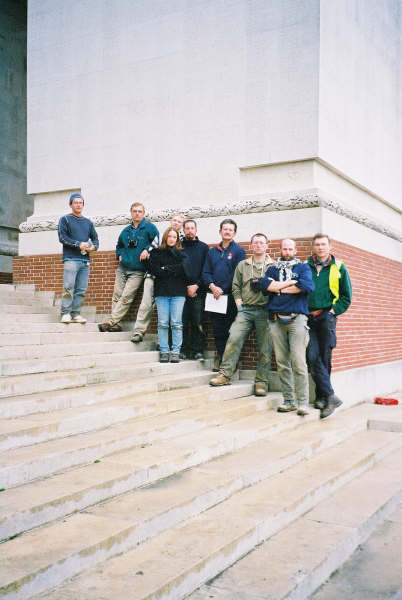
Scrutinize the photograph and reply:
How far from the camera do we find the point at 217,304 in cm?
844

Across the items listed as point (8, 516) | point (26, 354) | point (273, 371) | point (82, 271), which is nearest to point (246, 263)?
point (273, 371)

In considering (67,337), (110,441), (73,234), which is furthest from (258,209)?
(110,441)

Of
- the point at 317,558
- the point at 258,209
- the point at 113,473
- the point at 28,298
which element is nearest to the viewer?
the point at 317,558

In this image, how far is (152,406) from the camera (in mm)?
6324

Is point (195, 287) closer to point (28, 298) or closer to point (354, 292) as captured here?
point (354, 292)

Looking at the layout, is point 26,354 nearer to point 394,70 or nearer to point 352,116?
point 352,116

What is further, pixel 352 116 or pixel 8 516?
pixel 352 116

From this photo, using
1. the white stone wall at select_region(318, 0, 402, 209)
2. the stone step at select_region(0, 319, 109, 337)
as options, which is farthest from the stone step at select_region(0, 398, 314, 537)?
the white stone wall at select_region(318, 0, 402, 209)

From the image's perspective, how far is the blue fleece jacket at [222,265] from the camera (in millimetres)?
8492

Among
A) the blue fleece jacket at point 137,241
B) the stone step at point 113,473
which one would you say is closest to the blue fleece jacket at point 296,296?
the stone step at point 113,473

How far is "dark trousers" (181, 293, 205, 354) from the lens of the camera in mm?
8820

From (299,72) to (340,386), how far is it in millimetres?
4509

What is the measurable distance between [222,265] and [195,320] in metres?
0.88

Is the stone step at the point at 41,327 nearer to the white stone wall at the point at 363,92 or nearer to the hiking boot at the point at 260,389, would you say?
the hiking boot at the point at 260,389
